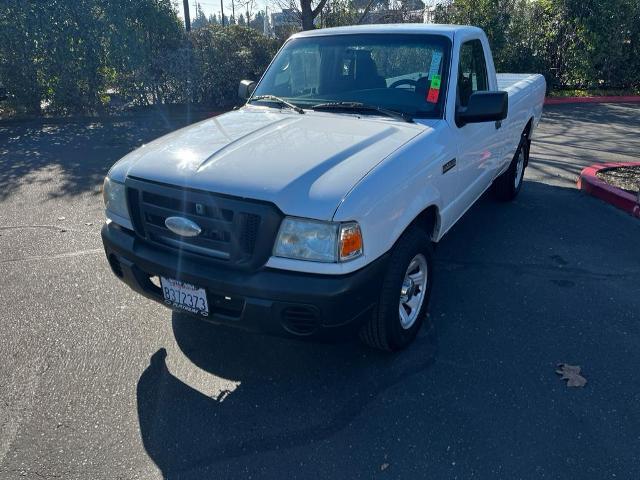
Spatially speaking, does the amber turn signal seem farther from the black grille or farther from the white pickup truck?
the black grille

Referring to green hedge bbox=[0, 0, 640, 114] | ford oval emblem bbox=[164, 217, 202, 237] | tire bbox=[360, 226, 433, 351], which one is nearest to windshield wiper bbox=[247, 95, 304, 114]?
tire bbox=[360, 226, 433, 351]

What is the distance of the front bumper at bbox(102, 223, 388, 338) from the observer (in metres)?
2.53

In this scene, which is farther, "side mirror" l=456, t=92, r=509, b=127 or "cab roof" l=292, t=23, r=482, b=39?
"cab roof" l=292, t=23, r=482, b=39

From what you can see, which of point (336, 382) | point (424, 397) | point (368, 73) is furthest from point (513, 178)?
point (336, 382)

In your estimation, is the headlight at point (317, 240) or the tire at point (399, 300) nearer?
the headlight at point (317, 240)

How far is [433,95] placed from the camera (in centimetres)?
371

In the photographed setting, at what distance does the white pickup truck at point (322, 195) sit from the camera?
101 inches

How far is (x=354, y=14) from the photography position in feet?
53.5

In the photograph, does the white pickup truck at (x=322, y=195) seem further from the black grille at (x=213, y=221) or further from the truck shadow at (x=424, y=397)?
the truck shadow at (x=424, y=397)

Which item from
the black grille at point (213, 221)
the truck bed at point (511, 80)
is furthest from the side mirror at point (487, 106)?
the truck bed at point (511, 80)

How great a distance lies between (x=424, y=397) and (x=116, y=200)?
219 cm

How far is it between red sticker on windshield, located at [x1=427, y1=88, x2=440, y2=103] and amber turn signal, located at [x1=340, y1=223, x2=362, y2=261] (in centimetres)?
161

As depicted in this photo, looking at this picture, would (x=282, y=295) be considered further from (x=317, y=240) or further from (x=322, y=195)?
(x=322, y=195)

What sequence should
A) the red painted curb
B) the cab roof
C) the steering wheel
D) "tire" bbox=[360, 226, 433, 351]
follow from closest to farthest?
1. "tire" bbox=[360, 226, 433, 351]
2. the steering wheel
3. the cab roof
4. the red painted curb
